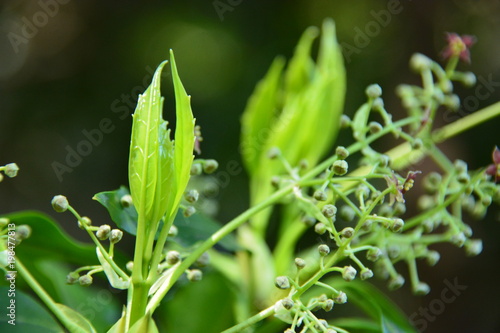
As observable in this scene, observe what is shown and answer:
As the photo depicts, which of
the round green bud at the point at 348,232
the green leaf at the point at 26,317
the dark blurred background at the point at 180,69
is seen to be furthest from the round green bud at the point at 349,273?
the dark blurred background at the point at 180,69

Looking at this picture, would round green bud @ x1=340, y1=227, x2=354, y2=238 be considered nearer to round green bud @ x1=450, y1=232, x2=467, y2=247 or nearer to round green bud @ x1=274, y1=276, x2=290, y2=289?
round green bud @ x1=274, y1=276, x2=290, y2=289

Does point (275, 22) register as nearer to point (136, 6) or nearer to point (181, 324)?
point (136, 6)

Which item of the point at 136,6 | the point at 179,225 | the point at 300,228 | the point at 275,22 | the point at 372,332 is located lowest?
the point at 372,332

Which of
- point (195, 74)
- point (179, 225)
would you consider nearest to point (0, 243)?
point (179, 225)

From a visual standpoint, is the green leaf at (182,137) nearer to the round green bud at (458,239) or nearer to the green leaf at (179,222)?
the green leaf at (179,222)
